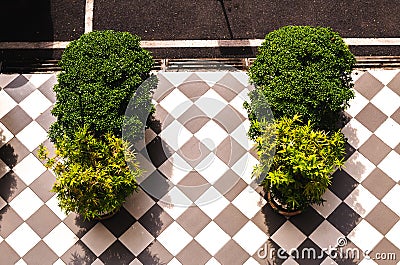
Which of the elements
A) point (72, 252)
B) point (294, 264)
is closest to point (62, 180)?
point (72, 252)

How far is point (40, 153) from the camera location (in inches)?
379

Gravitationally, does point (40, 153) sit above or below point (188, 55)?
below

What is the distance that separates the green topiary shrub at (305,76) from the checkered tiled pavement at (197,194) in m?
0.99

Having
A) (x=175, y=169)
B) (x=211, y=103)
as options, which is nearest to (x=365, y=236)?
(x=175, y=169)

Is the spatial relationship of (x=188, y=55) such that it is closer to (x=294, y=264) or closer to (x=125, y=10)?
(x=125, y=10)

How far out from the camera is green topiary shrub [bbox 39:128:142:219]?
9.24 metres

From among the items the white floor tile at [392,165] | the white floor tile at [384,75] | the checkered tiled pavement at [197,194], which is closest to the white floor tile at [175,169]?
the checkered tiled pavement at [197,194]

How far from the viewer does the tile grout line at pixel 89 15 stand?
1165cm

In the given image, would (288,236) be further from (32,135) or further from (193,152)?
(32,135)

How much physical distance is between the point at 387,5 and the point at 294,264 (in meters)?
5.23

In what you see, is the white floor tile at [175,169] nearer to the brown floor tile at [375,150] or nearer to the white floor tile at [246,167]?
the white floor tile at [246,167]

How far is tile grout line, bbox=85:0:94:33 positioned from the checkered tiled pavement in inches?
48.8

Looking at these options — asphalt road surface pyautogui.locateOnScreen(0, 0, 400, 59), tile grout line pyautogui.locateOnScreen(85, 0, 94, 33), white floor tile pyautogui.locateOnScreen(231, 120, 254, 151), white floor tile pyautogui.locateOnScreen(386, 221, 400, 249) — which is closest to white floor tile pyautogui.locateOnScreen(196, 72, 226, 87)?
asphalt road surface pyautogui.locateOnScreen(0, 0, 400, 59)

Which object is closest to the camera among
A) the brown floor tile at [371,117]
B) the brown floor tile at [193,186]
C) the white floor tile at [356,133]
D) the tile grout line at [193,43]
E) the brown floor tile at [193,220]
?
the brown floor tile at [193,220]
